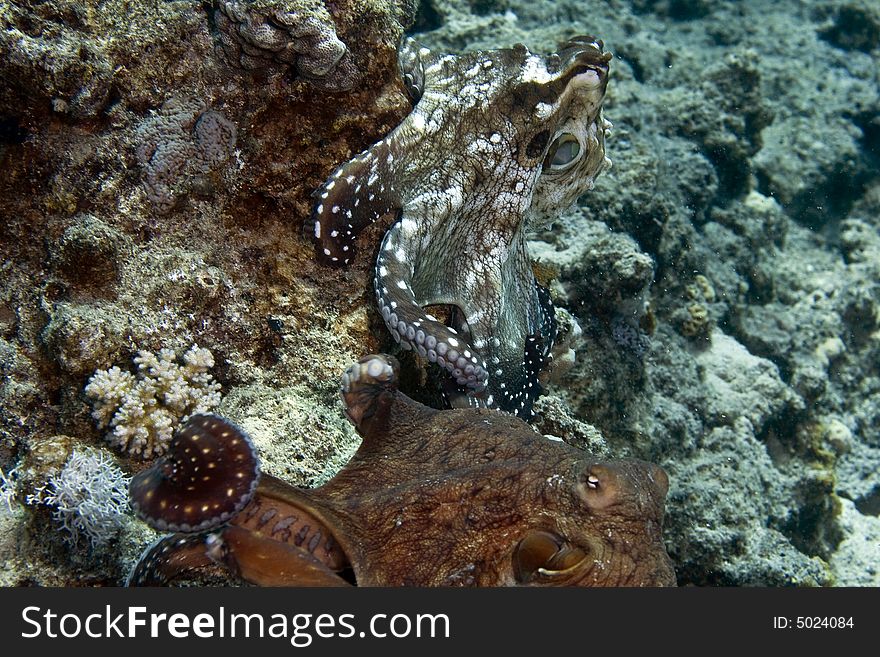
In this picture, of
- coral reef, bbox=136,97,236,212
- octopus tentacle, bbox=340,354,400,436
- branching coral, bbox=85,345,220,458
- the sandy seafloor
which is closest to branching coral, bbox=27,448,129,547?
the sandy seafloor

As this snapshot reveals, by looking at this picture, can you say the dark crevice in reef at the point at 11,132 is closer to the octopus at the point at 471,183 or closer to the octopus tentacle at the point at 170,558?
the octopus at the point at 471,183

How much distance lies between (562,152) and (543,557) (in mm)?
2363

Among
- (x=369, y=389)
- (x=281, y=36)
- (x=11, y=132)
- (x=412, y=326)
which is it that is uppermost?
(x=281, y=36)

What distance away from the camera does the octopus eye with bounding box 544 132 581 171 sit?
3412mm

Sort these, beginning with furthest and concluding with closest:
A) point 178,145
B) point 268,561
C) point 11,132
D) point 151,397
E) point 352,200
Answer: point 352,200
point 178,145
point 151,397
point 11,132
point 268,561

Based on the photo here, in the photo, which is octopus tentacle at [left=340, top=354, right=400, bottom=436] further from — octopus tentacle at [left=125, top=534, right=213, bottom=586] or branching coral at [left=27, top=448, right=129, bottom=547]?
branching coral at [left=27, top=448, right=129, bottom=547]

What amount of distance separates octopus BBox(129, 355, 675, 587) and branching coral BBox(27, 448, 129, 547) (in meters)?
0.52

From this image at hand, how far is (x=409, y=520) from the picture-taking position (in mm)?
2006

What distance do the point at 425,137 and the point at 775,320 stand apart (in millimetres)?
6669

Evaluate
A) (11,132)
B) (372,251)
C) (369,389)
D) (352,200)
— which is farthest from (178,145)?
(369,389)

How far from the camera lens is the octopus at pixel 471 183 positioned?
3.04 meters

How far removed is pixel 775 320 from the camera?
26.2ft

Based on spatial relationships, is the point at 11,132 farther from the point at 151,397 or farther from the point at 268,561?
the point at 268,561

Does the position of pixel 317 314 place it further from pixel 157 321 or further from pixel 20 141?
pixel 20 141
